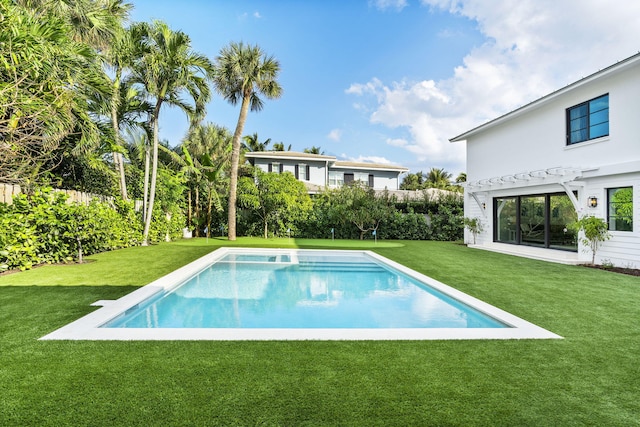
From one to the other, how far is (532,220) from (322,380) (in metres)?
15.1

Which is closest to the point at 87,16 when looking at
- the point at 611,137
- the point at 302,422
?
the point at 302,422

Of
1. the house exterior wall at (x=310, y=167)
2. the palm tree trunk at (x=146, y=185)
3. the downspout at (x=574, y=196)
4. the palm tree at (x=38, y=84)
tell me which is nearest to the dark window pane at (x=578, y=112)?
the downspout at (x=574, y=196)

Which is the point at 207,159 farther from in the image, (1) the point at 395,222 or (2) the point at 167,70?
(1) the point at 395,222

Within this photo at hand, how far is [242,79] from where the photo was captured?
1858cm

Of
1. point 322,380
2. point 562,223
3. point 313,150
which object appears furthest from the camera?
point 313,150

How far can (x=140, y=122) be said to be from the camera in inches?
636

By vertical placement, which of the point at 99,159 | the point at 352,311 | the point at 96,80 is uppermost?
the point at 96,80

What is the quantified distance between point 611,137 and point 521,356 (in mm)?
10568

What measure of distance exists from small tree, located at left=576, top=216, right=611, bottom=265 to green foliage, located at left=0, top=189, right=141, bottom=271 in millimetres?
15468

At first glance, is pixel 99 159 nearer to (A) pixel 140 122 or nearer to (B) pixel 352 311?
(A) pixel 140 122

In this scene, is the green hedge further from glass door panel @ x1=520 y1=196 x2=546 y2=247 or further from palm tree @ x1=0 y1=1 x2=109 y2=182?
palm tree @ x1=0 y1=1 x2=109 y2=182

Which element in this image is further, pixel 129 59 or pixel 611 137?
pixel 129 59

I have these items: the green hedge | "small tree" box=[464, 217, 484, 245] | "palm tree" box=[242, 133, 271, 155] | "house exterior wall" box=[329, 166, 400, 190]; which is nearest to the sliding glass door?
"small tree" box=[464, 217, 484, 245]

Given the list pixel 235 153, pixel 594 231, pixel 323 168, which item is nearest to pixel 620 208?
pixel 594 231
